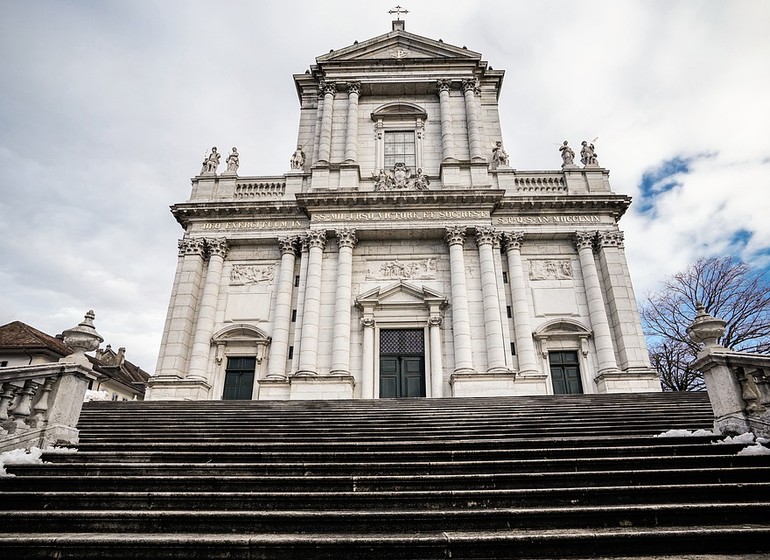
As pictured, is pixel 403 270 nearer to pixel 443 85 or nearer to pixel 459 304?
pixel 459 304

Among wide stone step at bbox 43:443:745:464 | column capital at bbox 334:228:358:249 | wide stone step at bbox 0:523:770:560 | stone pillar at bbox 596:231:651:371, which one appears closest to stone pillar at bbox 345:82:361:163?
column capital at bbox 334:228:358:249

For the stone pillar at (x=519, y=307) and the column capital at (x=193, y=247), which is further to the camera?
the column capital at (x=193, y=247)

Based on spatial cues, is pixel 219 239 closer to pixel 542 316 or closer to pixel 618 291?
pixel 542 316

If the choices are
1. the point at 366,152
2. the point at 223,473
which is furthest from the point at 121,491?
the point at 366,152

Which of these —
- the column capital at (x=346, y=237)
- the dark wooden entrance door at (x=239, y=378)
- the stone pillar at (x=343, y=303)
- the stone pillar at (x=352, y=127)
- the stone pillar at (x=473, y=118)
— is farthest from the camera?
the stone pillar at (x=352, y=127)

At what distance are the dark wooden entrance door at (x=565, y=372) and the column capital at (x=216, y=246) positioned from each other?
1651 cm

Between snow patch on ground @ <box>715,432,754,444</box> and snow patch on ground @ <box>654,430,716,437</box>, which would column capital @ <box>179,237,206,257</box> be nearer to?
Answer: snow patch on ground @ <box>654,430,716,437</box>

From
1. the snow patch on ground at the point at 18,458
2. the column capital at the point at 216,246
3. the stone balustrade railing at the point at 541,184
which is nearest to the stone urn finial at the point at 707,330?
the snow patch on ground at the point at 18,458

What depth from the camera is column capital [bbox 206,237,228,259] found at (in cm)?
2258

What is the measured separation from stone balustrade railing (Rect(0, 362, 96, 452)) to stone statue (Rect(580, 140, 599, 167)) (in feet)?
80.2

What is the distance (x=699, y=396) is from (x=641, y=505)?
10.5 meters

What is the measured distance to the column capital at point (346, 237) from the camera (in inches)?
862

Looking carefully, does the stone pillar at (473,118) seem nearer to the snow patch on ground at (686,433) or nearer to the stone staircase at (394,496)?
the stone staircase at (394,496)

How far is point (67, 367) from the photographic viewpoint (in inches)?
321
